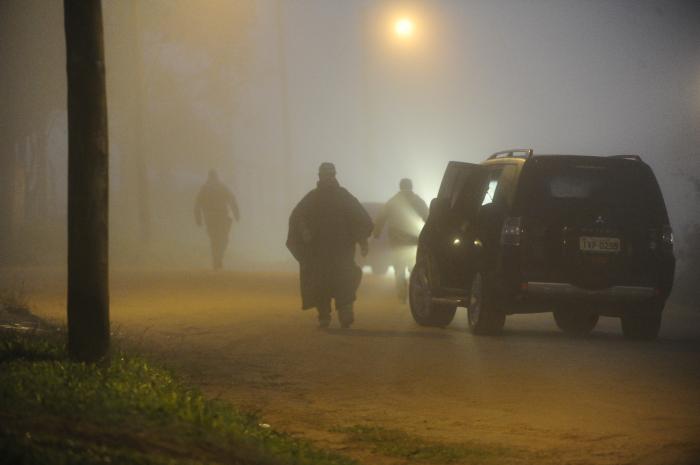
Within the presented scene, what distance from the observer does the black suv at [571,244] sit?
1491 cm

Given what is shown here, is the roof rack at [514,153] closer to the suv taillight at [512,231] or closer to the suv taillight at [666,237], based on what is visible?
the suv taillight at [512,231]

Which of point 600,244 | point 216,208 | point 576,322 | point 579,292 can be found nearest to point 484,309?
point 579,292

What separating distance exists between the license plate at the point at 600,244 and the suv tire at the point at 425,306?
7.81ft

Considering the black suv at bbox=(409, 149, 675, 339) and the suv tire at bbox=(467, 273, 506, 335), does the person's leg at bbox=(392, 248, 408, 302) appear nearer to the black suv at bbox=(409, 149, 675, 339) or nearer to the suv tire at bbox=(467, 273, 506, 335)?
the black suv at bbox=(409, 149, 675, 339)

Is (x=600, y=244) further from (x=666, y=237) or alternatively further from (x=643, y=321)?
(x=643, y=321)

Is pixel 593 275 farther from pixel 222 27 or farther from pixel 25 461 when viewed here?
pixel 222 27

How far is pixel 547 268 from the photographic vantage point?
49.0 ft

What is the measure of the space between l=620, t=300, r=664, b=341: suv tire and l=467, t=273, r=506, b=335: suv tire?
144 cm

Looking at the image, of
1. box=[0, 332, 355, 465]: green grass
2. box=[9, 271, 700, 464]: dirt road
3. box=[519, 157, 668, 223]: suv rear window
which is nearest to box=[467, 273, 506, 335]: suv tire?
box=[9, 271, 700, 464]: dirt road

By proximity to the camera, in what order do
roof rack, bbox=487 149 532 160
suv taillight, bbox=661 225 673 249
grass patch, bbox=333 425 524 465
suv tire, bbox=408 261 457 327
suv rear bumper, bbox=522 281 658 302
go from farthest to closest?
suv tire, bbox=408 261 457 327 < roof rack, bbox=487 149 532 160 < suv taillight, bbox=661 225 673 249 < suv rear bumper, bbox=522 281 658 302 < grass patch, bbox=333 425 524 465

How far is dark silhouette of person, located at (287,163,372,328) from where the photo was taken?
16.9 metres

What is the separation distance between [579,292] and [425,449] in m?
7.03

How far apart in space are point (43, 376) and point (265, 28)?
4553 cm

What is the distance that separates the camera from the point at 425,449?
822cm
